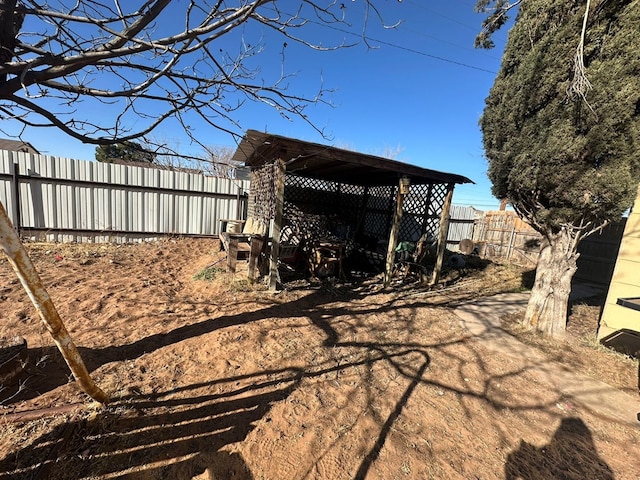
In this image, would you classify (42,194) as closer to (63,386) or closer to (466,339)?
(63,386)

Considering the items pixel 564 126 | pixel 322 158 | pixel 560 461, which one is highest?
pixel 564 126

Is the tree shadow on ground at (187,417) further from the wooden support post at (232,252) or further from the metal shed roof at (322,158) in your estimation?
the metal shed roof at (322,158)

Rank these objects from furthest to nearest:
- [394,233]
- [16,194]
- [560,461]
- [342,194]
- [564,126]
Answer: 1. [342,194]
2. [16,194]
3. [394,233]
4. [564,126]
5. [560,461]

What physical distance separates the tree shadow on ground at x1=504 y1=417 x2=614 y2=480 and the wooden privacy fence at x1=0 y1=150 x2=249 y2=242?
8.15 metres

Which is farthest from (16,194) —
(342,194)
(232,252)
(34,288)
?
(342,194)

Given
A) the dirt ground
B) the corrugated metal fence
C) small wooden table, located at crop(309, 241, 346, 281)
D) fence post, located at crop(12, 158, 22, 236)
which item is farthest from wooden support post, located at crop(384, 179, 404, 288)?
fence post, located at crop(12, 158, 22, 236)

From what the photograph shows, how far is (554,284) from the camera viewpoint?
3.90m

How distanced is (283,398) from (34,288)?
1.86m

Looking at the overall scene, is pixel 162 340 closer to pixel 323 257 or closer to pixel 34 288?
pixel 34 288

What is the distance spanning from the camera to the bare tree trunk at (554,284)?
3781mm

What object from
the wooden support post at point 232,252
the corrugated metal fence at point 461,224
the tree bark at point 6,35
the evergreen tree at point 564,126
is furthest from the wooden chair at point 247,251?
the corrugated metal fence at point 461,224

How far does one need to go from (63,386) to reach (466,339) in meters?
4.43

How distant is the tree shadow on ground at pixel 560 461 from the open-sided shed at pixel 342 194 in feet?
11.8

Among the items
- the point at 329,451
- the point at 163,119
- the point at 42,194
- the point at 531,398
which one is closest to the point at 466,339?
the point at 531,398
